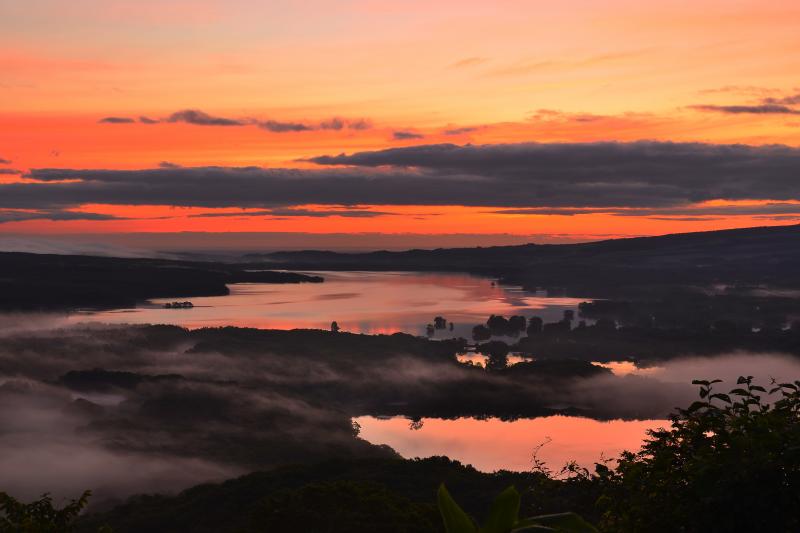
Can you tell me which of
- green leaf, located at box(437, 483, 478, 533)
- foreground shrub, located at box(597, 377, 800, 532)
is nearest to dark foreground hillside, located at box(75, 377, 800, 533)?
foreground shrub, located at box(597, 377, 800, 532)

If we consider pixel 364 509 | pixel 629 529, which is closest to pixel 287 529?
pixel 364 509

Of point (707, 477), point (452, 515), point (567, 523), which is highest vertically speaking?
point (452, 515)

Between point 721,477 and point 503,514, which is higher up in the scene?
point 503,514

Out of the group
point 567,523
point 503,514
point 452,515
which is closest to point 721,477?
point 567,523

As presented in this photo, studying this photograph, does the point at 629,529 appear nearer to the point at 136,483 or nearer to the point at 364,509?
the point at 364,509

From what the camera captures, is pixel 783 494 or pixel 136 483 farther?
pixel 136 483

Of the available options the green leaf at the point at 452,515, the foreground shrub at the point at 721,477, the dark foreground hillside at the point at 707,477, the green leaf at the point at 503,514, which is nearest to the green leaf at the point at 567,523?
the dark foreground hillside at the point at 707,477

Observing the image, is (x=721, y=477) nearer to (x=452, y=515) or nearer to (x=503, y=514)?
(x=503, y=514)
